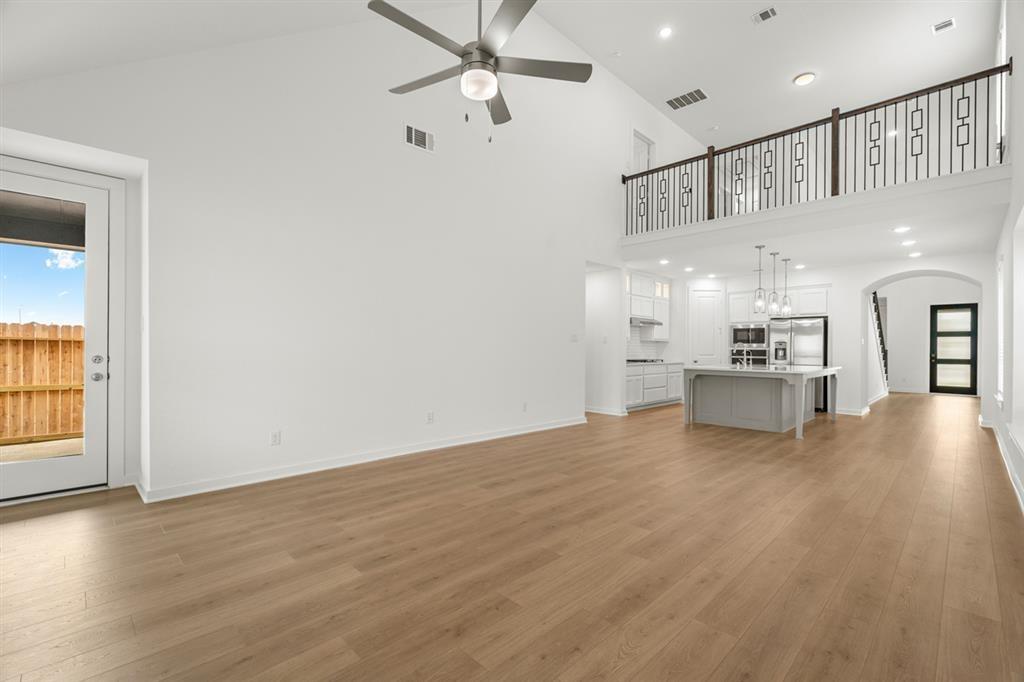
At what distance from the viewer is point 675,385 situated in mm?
9383

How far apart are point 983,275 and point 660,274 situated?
15.4 feet

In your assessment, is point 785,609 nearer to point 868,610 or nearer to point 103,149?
point 868,610

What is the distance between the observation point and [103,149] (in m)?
3.30

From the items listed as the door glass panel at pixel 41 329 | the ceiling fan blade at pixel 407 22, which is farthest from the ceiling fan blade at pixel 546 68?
the door glass panel at pixel 41 329

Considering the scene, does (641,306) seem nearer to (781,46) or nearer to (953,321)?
(781,46)

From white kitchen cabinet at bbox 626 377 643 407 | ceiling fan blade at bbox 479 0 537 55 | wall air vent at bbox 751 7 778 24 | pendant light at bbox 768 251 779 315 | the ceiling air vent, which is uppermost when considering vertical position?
wall air vent at bbox 751 7 778 24

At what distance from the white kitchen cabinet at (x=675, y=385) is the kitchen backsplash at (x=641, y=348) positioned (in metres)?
0.49

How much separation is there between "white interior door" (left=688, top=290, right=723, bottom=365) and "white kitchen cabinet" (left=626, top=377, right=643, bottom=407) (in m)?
2.17

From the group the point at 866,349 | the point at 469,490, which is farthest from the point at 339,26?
the point at 866,349

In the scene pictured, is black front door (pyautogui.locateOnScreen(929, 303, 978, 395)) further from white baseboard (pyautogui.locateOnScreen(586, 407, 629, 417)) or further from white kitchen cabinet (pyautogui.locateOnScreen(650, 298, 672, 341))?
white baseboard (pyautogui.locateOnScreen(586, 407, 629, 417))

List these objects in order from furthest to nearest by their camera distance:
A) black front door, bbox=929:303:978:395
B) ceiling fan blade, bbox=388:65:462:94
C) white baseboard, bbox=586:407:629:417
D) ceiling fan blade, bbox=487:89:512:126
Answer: black front door, bbox=929:303:978:395, white baseboard, bbox=586:407:629:417, ceiling fan blade, bbox=487:89:512:126, ceiling fan blade, bbox=388:65:462:94

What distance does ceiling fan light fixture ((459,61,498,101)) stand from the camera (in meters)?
2.76

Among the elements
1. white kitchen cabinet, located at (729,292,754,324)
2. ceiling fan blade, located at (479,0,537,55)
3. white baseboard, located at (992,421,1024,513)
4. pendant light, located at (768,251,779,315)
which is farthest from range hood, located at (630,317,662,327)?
ceiling fan blade, located at (479,0,537,55)

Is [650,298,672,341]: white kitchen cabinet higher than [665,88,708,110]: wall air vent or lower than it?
lower
